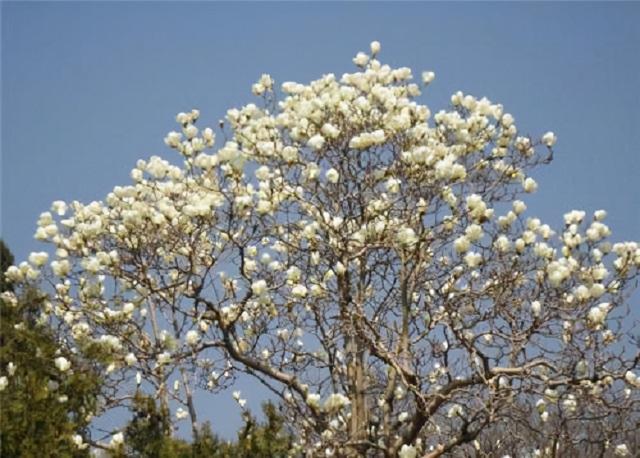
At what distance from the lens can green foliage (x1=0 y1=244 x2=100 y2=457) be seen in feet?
24.8

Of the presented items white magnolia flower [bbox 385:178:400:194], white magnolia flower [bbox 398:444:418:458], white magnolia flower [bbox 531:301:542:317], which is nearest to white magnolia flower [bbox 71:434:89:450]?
white magnolia flower [bbox 398:444:418:458]

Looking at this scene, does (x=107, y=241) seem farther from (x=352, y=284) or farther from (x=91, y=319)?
(x=352, y=284)

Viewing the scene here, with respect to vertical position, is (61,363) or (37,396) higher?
(61,363)

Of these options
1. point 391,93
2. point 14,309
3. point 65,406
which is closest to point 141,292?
point 14,309

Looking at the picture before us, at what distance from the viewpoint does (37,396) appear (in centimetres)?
771

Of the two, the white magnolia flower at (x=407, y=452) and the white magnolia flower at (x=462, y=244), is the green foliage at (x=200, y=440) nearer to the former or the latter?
the white magnolia flower at (x=407, y=452)

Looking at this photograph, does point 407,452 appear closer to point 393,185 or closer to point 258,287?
point 258,287

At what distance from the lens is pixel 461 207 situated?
9156 millimetres

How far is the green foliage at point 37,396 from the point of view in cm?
756

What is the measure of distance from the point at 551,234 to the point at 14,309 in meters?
4.99

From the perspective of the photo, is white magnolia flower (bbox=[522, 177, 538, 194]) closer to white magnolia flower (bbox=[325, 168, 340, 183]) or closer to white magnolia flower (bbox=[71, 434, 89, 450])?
white magnolia flower (bbox=[325, 168, 340, 183])

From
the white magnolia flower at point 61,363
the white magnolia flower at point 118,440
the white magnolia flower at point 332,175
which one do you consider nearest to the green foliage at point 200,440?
the white magnolia flower at point 118,440

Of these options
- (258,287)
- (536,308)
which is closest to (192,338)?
(258,287)

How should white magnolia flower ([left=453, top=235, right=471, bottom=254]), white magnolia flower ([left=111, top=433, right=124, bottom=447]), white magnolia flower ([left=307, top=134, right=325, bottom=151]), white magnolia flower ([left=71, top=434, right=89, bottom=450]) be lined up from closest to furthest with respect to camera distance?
white magnolia flower ([left=71, top=434, right=89, bottom=450])
white magnolia flower ([left=111, top=433, right=124, bottom=447])
white magnolia flower ([left=453, top=235, right=471, bottom=254])
white magnolia flower ([left=307, top=134, right=325, bottom=151])
